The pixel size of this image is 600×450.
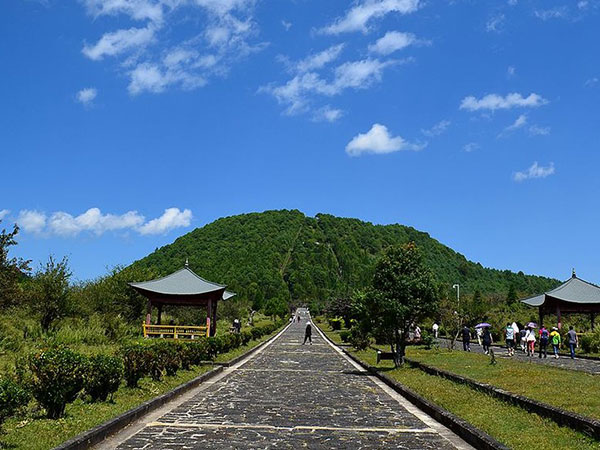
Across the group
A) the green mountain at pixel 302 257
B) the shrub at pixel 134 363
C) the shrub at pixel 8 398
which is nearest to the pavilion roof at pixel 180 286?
the shrub at pixel 134 363

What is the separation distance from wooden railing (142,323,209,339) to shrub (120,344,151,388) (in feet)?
60.5

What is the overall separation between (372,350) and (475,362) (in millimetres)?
9460

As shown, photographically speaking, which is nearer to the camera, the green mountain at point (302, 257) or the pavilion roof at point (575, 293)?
the pavilion roof at point (575, 293)

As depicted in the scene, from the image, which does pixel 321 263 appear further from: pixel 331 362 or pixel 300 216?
pixel 331 362

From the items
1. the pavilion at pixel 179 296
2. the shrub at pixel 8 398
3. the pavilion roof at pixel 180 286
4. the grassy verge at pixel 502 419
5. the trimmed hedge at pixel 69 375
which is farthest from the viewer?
the pavilion roof at pixel 180 286

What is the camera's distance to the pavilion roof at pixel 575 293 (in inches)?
1273

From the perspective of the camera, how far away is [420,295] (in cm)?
1708

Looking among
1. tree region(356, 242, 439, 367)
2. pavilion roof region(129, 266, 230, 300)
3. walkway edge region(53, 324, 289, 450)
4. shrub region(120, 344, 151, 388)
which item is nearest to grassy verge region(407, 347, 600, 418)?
tree region(356, 242, 439, 367)

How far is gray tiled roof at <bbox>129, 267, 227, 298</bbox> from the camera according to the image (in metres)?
31.1

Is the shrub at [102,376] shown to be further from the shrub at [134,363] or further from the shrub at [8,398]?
the shrub at [8,398]

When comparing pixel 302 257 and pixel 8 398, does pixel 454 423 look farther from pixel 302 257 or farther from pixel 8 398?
pixel 302 257

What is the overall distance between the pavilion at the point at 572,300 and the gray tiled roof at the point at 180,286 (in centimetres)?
1876

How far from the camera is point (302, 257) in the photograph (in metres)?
150

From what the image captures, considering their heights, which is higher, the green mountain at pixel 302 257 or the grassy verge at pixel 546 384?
the green mountain at pixel 302 257
